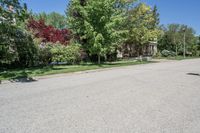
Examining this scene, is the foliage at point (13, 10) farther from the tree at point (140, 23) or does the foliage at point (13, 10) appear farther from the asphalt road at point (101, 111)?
the tree at point (140, 23)

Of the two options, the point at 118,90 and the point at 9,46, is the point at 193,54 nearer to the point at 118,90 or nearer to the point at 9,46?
the point at 9,46

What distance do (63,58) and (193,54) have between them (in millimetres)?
47223

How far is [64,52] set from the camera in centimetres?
2183

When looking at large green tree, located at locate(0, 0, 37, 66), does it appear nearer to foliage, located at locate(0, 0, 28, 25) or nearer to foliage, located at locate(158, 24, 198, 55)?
foliage, located at locate(0, 0, 28, 25)

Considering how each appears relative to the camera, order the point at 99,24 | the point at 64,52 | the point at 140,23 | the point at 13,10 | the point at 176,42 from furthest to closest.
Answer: the point at 176,42, the point at 140,23, the point at 64,52, the point at 99,24, the point at 13,10

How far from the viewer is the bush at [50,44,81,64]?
2148 cm

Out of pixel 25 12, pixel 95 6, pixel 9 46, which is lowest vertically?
pixel 9 46

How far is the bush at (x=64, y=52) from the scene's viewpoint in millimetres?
21484

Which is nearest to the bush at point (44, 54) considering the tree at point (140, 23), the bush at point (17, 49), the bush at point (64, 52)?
the bush at point (64, 52)

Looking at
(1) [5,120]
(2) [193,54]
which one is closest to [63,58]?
(1) [5,120]

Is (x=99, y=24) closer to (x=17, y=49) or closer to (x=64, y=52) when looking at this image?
(x=64, y=52)

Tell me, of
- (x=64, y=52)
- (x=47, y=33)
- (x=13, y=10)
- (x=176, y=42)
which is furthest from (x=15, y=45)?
(x=176, y=42)

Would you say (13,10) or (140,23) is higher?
(140,23)

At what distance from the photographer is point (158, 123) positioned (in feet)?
16.9
